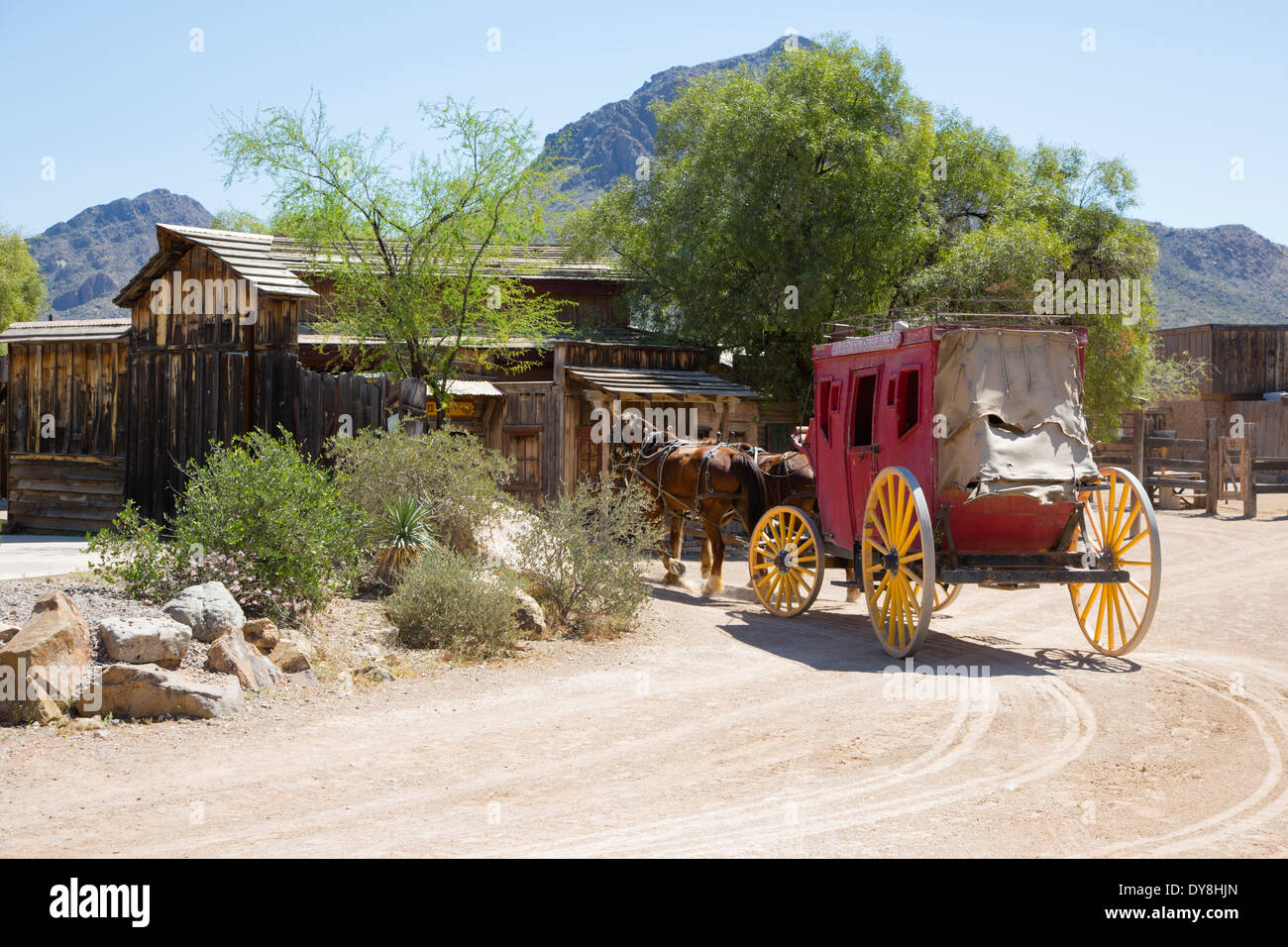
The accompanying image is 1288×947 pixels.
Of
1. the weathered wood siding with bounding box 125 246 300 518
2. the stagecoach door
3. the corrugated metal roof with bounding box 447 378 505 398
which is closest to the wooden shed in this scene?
the weathered wood siding with bounding box 125 246 300 518

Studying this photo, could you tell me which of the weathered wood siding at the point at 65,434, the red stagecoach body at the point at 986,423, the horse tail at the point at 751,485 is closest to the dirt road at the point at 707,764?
the red stagecoach body at the point at 986,423

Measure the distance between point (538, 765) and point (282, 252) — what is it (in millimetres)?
16021

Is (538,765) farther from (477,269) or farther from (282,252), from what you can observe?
(282,252)

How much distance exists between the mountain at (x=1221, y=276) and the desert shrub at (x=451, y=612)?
80.9 meters

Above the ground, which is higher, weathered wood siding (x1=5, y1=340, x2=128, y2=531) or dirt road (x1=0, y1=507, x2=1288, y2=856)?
weathered wood siding (x1=5, y1=340, x2=128, y2=531)

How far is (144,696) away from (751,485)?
329 inches

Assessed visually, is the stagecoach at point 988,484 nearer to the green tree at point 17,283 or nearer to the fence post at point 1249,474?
the fence post at point 1249,474

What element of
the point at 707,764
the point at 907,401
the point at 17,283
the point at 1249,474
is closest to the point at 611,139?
the point at 17,283

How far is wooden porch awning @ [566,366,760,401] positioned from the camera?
65.5ft

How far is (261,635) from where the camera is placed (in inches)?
352

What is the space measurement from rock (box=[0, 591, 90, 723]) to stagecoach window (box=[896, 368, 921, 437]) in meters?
7.38

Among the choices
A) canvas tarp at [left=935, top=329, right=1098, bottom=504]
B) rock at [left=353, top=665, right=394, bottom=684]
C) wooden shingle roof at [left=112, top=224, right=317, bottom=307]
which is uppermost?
wooden shingle roof at [left=112, top=224, right=317, bottom=307]

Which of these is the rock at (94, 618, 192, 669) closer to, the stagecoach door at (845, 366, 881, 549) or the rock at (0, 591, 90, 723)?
the rock at (0, 591, 90, 723)

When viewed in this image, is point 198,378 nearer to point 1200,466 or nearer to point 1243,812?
point 1243,812
